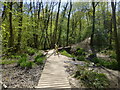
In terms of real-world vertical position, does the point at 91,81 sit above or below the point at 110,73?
above

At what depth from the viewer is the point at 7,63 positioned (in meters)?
6.68

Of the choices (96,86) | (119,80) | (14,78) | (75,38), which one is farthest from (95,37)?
(14,78)

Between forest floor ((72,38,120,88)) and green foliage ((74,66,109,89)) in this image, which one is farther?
forest floor ((72,38,120,88))

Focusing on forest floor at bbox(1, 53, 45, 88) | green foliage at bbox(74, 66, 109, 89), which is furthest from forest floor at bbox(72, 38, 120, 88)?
forest floor at bbox(1, 53, 45, 88)

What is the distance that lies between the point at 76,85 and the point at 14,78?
2671 mm

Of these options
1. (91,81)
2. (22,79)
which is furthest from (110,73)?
(22,79)

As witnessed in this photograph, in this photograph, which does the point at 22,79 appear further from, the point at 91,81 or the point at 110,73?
the point at 110,73

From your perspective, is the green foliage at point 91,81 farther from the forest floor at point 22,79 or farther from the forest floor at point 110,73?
the forest floor at point 22,79

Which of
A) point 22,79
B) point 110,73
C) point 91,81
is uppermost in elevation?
point 22,79

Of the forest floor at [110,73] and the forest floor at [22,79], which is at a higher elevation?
the forest floor at [22,79]

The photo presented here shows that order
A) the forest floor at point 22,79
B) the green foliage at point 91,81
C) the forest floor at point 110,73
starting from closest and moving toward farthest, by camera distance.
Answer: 1. the forest floor at point 22,79
2. the green foliage at point 91,81
3. the forest floor at point 110,73

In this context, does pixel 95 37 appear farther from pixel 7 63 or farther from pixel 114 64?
pixel 7 63

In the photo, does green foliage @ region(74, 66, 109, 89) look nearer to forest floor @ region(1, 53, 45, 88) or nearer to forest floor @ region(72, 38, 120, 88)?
forest floor @ region(72, 38, 120, 88)

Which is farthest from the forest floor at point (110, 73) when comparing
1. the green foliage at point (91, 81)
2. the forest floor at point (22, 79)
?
the forest floor at point (22, 79)
